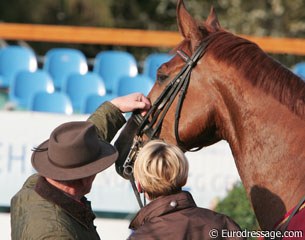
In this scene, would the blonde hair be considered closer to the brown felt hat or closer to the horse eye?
the brown felt hat

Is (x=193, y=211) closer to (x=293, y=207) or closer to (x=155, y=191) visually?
(x=155, y=191)

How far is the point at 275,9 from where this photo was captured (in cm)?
1825

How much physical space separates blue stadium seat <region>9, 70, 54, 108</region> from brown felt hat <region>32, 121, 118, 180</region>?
7719 mm

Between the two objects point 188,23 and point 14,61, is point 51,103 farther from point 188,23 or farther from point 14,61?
point 188,23

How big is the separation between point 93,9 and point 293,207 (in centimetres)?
1563

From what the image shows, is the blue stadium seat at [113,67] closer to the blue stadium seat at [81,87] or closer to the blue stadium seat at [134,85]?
the blue stadium seat at [81,87]

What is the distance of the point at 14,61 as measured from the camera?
12.6 metres

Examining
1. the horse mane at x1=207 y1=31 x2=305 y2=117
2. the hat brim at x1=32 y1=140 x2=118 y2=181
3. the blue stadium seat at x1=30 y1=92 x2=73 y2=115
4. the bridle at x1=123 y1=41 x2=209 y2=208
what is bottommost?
the blue stadium seat at x1=30 y1=92 x2=73 y2=115

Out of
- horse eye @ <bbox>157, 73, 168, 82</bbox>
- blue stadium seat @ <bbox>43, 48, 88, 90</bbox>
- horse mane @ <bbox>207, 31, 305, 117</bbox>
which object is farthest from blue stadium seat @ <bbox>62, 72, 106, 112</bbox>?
horse mane @ <bbox>207, 31, 305, 117</bbox>

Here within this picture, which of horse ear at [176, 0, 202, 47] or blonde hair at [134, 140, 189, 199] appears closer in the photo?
blonde hair at [134, 140, 189, 199]

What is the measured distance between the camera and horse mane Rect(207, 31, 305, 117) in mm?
3732

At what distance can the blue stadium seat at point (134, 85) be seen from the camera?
10.7 metres

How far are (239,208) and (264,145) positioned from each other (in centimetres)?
328

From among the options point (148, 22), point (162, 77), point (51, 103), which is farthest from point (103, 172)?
point (148, 22)
